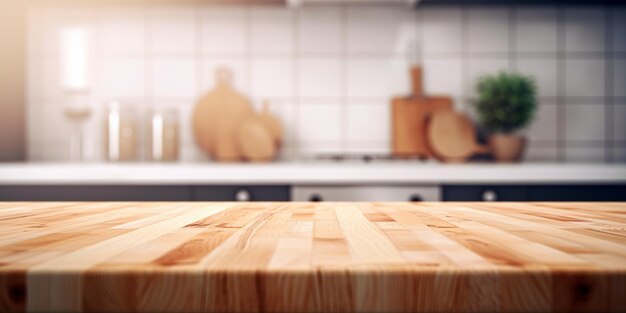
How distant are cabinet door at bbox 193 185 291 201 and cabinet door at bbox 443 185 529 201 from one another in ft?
1.69

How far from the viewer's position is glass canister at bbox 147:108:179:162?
193 centimetres

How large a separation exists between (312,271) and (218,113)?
1.74 metres

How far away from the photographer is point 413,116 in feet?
6.29

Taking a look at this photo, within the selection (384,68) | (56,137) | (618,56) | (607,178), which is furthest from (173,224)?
(618,56)

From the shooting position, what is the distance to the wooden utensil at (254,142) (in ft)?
5.96

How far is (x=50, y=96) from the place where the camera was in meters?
2.04

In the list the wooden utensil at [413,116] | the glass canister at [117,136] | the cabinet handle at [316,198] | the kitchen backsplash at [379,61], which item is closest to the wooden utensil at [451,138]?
the wooden utensil at [413,116]

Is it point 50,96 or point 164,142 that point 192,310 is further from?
point 50,96

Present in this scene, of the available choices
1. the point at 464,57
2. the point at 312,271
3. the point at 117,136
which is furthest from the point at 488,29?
the point at 312,271

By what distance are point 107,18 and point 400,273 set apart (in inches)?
82.3

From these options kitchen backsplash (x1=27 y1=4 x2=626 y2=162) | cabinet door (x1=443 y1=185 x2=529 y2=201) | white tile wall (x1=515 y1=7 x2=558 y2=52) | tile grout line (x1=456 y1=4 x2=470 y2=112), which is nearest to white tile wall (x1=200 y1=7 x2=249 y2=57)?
kitchen backsplash (x1=27 y1=4 x2=626 y2=162)

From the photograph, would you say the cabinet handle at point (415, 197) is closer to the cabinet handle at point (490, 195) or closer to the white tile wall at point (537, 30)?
the cabinet handle at point (490, 195)

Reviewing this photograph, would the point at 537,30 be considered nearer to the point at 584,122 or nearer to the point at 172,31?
the point at 584,122

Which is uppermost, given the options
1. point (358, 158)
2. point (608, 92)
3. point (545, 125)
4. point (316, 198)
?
point (608, 92)
